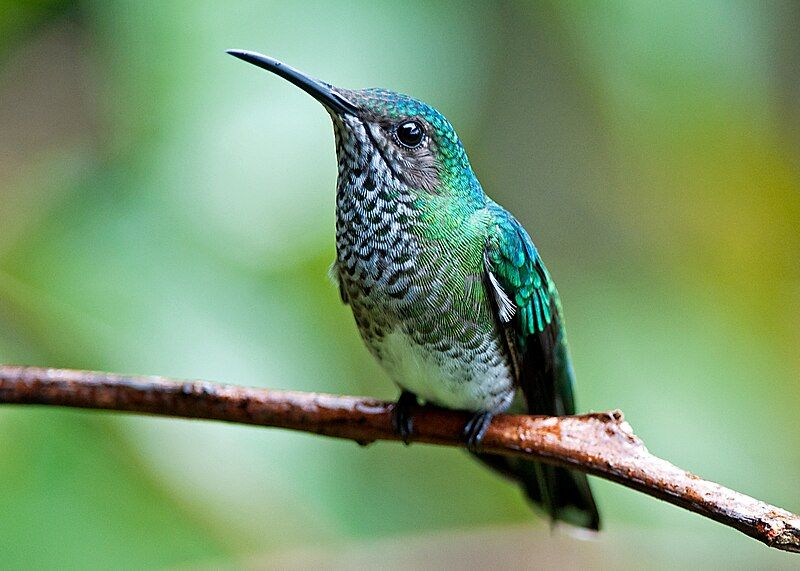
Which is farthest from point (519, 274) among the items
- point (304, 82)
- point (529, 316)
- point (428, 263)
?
point (304, 82)

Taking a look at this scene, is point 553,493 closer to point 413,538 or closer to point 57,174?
point 413,538

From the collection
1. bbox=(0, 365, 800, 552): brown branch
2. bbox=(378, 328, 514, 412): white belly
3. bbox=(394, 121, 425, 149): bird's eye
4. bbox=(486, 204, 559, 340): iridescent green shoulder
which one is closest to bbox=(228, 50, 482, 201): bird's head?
bbox=(394, 121, 425, 149): bird's eye

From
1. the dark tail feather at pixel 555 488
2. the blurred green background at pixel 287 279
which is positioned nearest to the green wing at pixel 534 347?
the dark tail feather at pixel 555 488

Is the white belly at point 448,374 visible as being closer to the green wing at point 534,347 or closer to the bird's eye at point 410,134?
the green wing at point 534,347

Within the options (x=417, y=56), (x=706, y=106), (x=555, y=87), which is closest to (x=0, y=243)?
(x=417, y=56)

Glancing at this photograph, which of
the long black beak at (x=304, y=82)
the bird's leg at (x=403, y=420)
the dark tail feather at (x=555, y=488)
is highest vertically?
the long black beak at (x=304, y=82)

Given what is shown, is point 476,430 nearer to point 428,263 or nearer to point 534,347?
point 534,347
